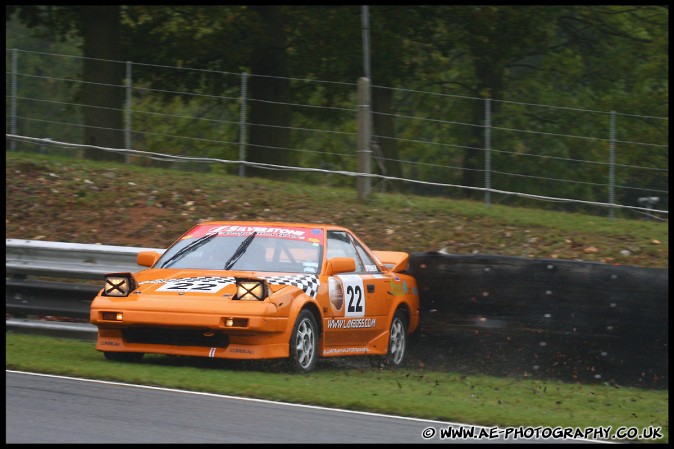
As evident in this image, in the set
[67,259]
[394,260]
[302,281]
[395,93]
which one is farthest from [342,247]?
[395,93]

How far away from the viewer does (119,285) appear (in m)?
9.43

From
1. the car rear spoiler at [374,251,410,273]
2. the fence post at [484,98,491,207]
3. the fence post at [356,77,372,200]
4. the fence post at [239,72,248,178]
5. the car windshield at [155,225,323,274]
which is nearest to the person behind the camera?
the car windshield at [155,225,323,274]

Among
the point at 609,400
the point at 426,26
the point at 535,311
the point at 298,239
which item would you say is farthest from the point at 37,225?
the point at 426,26

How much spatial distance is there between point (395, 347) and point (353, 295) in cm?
93

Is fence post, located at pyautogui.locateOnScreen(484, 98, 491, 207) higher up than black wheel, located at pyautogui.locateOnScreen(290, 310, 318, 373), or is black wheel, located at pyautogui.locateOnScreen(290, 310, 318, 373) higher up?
fence post, located at pyautogui.locateOnScreen(484, 98, 491, 207)

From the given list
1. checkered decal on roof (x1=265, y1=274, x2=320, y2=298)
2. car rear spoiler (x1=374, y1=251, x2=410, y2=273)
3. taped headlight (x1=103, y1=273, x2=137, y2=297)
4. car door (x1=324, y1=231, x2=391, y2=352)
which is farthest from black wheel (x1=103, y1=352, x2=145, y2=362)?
car rear spoiler (x1=374, y1=251, x2=410, y2=273)

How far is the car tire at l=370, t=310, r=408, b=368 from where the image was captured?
→ 1094 centimetres

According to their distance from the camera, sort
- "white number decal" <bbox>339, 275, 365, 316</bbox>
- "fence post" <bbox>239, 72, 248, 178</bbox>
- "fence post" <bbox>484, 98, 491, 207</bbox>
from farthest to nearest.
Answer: "fence post" <bbox>239, 72, 248, 178</bbox> → "fence post" <bbox>484, 98, 491, 207</bbox> → "white number decal" <bbox>339, 275, 365, 316</bbox>

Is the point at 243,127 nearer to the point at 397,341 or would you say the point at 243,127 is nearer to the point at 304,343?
the point at 397,341

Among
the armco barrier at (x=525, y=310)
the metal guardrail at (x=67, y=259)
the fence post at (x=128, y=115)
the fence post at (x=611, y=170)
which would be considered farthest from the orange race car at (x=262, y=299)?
the fence post at (x=128, y=115)

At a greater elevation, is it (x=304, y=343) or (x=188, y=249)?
(x=188, y=249)

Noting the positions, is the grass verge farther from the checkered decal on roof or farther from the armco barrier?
the checkered decal on roof

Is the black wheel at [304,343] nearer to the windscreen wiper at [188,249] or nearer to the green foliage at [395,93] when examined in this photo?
the windscreen wiper at [188,249]

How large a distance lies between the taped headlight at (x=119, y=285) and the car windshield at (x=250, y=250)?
82 centimetres
